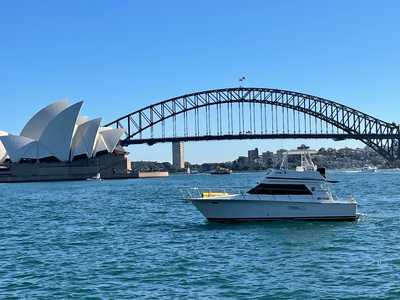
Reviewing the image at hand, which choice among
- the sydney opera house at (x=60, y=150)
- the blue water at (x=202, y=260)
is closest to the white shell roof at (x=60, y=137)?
the sydney opera house at (x=60, y=150)

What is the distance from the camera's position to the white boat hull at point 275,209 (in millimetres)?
28828

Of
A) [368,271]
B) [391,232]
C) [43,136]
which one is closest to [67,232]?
[391,232]

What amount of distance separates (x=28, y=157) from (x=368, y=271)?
128229 mm

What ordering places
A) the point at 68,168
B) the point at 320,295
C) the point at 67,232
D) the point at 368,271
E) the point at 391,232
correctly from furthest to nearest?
1. the point at 68,168
2. the point at 67,232
3. the point at 391,232
4. the point at 368,271
5. the point at 320,295

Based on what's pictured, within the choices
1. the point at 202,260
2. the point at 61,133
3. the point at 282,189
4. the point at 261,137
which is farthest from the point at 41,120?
the point at 202,260

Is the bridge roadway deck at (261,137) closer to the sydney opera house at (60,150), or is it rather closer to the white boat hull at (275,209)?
the sydney opera house at (60,150)

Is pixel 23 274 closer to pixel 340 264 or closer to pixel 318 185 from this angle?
pixel 340 264

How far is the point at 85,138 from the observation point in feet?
447

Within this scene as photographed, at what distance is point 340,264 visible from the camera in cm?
1845

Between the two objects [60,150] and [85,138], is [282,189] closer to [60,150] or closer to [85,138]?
[85,138]

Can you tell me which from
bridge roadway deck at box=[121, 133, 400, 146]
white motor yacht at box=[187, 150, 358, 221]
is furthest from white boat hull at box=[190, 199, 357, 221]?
bridge roadway deck at box=[121, 133, 400, 146]

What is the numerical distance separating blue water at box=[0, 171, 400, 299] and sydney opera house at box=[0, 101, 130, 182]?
100311 mm

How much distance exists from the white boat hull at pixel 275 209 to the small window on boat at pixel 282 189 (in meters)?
0.44

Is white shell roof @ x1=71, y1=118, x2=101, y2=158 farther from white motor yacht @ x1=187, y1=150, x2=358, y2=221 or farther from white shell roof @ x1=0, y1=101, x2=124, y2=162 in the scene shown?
white motor yacht @ x1=187, y1=150, x2=358, y2=221
